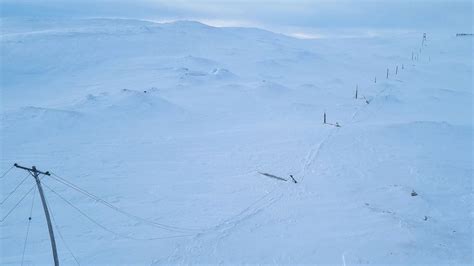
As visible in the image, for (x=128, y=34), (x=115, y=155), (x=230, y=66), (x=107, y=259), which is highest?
(x=128, y=34)

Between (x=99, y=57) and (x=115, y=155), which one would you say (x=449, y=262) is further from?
(x=99, y=57)

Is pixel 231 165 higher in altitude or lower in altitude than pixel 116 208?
higher

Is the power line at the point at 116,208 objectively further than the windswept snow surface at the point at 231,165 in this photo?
Yes

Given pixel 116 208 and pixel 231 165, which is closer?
pixel 116 208

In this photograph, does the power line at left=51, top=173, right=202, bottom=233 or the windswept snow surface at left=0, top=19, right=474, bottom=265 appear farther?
the power line at left=51, top=173, right=202, bottom=233

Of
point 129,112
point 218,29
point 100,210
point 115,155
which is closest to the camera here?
point 100,210

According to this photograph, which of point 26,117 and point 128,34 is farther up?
point 128,34

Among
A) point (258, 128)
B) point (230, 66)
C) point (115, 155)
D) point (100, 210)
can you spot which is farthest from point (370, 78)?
point (100, 210)

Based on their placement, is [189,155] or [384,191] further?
[189,155]
